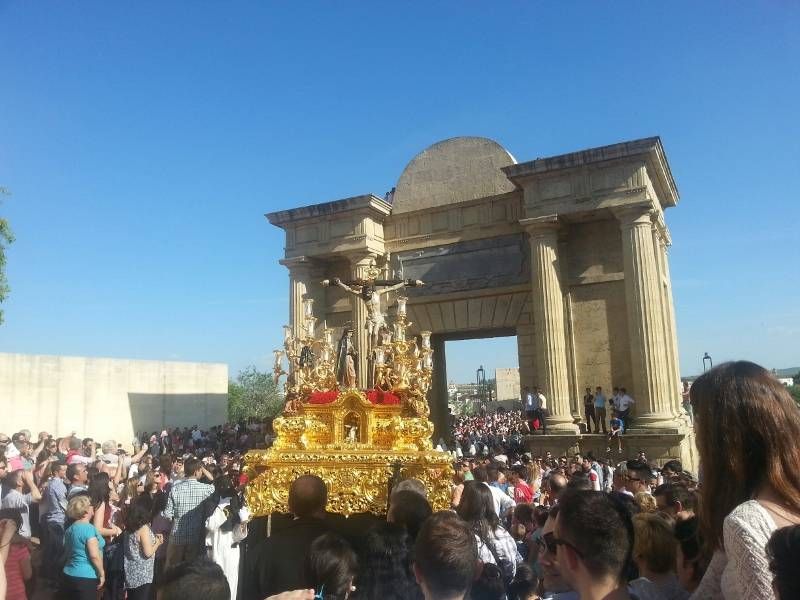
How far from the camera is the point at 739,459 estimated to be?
2.15 metres

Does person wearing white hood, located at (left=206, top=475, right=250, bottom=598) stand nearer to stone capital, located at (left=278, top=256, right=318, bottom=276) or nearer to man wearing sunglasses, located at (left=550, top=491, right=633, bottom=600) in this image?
man wearing sunglasses, located at (left=550, top=491, right=633, bottom=600)

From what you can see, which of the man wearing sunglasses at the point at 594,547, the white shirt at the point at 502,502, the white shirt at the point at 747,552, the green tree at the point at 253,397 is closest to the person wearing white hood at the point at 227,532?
the white shirt at the point at 502,502

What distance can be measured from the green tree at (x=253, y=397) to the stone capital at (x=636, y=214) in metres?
36.3

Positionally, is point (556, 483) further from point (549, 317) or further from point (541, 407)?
point (549, 317)

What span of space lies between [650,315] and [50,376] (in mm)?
22915

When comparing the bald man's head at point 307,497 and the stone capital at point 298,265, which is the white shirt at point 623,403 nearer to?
the stone capital at point 298,265

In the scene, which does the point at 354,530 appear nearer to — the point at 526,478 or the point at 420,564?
the point at 420,564

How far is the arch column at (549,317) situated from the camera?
16.8 metres

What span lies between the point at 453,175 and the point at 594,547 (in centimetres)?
1885

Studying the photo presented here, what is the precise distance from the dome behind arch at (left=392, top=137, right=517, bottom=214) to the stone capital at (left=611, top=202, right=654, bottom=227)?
4234 millimetres

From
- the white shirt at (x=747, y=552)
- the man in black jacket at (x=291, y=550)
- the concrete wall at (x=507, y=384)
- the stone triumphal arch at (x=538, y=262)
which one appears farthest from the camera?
the concrete wall at (x=507, y=384)

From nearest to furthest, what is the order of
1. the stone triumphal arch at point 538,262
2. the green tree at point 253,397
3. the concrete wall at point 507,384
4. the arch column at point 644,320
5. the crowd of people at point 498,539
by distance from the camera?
the crowd of people at point 498,539
the arch column at point 644,320
the stone triumphal arch at point 538,262
the green tree at point 253,397
the concrete wall at point 507,384

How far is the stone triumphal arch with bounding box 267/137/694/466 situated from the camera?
16.2 m

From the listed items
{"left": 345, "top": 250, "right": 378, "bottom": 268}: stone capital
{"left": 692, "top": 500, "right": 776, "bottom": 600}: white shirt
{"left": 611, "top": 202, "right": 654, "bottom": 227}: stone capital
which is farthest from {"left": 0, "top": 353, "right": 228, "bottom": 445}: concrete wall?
{"left": 692, "top": 500, "right": 776, "bottom": 600}: white shirt
